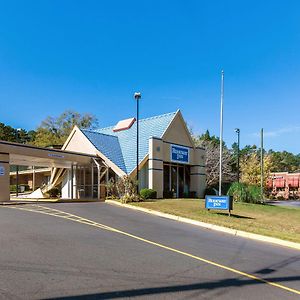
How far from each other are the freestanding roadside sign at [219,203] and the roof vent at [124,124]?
1861cm

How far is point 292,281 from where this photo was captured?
7660 millimetres

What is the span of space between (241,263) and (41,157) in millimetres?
20931

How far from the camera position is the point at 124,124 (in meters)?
38.9

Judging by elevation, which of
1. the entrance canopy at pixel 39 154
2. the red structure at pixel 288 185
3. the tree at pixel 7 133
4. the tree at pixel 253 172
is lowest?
the red structure at pixel 288 185

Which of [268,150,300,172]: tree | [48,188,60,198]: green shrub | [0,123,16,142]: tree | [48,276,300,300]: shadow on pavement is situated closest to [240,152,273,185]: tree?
[48,188,60,198]: green shrub

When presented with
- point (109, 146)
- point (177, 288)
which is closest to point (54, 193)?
point (109, 146)

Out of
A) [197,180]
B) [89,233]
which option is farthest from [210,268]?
[197,180]

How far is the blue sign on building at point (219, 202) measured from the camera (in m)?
20.1

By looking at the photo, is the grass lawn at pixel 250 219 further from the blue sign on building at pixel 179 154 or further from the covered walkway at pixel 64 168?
the blue sign on building at pixel 179 154

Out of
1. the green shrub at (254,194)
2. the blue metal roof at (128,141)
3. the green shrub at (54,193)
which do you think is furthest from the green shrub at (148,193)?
the green shrub at (54,193)

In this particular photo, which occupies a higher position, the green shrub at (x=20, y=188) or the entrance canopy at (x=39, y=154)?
the entrance canopy at (x=39, y=154)

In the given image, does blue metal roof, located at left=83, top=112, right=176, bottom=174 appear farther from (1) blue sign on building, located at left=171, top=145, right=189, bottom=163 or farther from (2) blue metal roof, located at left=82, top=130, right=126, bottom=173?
(1) blue sign on building, located at left=171, top=145, right=189, bottom=163

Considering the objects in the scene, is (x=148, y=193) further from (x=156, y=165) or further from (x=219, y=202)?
(x=219, y=202)

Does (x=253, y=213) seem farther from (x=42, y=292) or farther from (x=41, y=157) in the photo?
(x=42, y=292)
